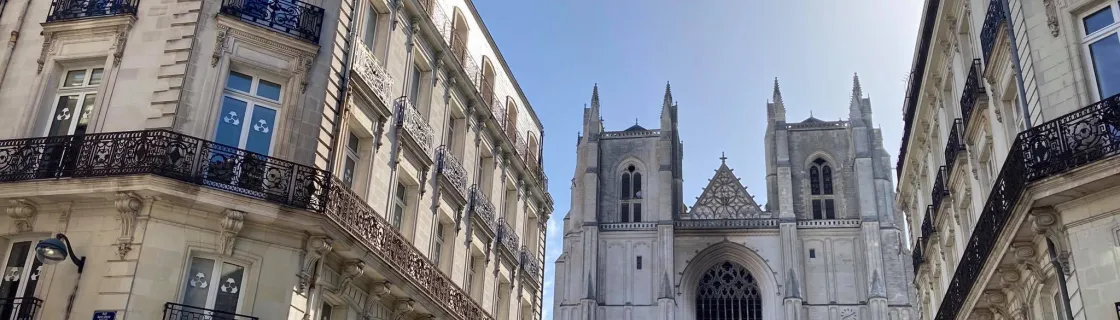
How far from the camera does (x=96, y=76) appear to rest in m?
11.0

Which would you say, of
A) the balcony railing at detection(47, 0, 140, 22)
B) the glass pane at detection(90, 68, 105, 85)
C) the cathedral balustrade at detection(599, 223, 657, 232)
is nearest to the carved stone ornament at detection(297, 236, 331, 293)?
the glass pane at detection(90, 68, 105, 85)

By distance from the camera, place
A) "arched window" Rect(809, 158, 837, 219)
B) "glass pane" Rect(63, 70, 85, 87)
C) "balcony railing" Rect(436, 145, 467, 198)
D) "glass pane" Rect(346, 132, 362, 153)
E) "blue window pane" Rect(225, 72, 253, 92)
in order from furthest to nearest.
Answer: "arched window" Rect(809, 158, 837, 219), "balcony railing" Rect(436, 145, 467, 198), "glass pane" Rect(346, 132, 362, 153), "glass pane" Rect(63, 70, 85, 87), "blue window pane" Rect(225, 72, 253, 92)

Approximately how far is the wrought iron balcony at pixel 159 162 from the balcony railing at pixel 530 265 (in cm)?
948

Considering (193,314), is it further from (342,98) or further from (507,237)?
(507,237)

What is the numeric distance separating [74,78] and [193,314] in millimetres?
3433

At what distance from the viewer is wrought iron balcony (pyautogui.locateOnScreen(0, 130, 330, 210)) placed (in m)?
9.74

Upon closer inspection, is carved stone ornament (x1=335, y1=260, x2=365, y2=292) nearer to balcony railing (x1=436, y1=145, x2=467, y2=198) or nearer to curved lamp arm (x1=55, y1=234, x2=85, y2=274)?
curved lamp arm (x1=55, y1=234, x2=85, y2=274)

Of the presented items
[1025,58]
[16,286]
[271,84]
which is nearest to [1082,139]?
[1025,58]

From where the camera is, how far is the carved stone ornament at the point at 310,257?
10422 millimetres

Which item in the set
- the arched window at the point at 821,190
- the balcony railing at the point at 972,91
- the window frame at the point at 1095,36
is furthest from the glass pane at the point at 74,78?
the arched window at the point at 821,190

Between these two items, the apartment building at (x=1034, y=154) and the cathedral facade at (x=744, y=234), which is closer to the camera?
the apartment building at (x=1034, y=154)

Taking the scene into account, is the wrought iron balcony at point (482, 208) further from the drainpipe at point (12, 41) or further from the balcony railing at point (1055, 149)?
the balcony railing at point (1055, 149)

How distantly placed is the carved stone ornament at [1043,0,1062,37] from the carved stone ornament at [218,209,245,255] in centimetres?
851

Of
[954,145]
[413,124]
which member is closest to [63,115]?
[413,124]
